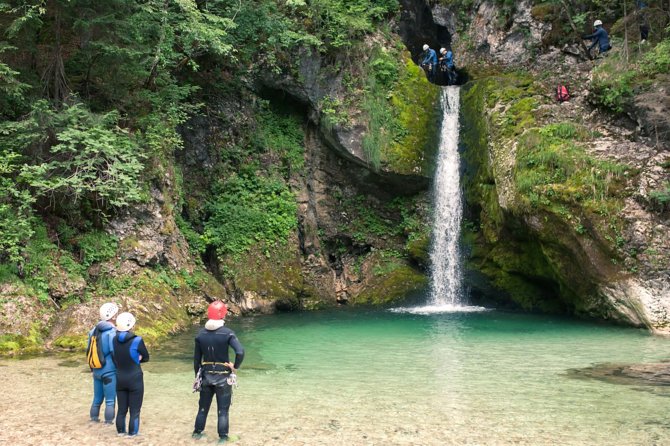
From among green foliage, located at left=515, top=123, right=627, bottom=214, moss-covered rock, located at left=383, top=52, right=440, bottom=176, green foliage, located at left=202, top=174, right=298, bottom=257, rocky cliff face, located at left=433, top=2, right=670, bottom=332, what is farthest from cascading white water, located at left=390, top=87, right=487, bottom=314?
green foliage, located at left=202, top=174, right=298, bottom=257

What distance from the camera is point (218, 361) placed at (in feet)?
18.0

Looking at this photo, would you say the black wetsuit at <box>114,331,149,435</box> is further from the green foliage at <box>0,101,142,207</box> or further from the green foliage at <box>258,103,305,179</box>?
the green foliage at <box>258,103,305,179</box>

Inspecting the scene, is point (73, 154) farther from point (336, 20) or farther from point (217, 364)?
point (336, 20)

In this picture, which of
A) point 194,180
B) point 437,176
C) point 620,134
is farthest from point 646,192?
point 194,180

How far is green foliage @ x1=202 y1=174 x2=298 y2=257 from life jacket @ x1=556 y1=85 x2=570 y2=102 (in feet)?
29.3

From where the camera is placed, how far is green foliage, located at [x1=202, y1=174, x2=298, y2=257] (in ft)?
58.1

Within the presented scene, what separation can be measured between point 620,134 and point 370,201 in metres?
8.30

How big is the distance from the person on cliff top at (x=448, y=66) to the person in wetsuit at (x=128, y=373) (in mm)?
18625

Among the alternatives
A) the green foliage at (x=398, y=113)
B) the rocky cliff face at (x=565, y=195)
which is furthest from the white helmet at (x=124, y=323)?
the green foliage at (x=398, y=113)

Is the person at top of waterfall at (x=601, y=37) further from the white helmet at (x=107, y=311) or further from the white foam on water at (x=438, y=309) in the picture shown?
the white helmet at (x=107, y=311)

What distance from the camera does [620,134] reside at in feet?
50.5

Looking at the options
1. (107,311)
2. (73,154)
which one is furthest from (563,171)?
(107,311)

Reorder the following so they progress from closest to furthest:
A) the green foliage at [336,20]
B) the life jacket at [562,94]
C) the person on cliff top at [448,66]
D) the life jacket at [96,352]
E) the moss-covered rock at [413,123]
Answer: the life jacket at [96,352]
the life jacket at [562,94]
the moss-covered rock at [413,123]
the green foliage at [336,20]
the person on cliff top at [448,66]

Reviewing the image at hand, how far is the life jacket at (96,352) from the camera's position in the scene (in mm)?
5918
